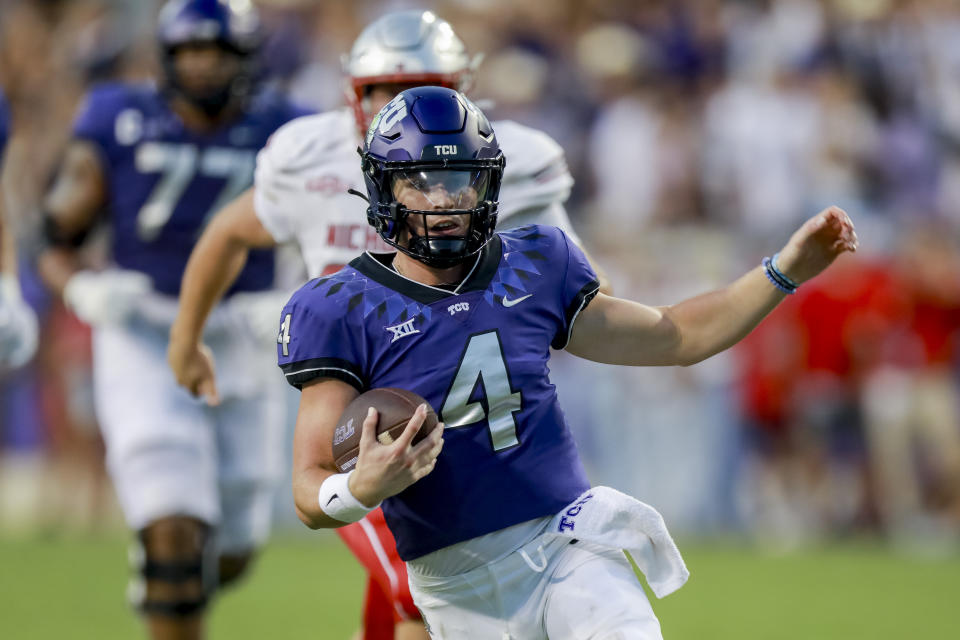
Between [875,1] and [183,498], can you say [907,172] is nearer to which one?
[875,1]

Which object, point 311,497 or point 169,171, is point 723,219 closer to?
point 169,171

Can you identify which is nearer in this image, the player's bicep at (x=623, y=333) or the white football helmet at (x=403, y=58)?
the player's bicep at (x=623, y=333)

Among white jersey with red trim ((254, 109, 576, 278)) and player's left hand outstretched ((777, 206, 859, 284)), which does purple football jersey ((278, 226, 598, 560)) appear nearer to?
player's left hand outstretched ((777, 206, 859, 284))

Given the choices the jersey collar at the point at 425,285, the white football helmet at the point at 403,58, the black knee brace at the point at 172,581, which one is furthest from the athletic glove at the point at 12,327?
the jersey collar at the point at 425,285

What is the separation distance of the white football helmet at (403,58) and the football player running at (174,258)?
1568 mm

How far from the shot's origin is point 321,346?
350 centimetres

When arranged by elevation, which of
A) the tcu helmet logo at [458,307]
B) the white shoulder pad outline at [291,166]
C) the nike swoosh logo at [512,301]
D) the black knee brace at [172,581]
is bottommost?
the black knee brace at [172,581]

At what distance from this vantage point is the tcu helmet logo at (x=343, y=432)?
332 centimetres

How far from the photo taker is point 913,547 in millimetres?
10125

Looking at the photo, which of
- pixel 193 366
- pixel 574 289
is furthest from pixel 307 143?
pixel 574 289

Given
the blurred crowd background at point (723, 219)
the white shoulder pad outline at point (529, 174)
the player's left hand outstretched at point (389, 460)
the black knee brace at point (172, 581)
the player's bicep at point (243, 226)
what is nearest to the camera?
the player's left hand outstretched at point (389, 460)

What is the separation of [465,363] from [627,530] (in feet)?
1.83

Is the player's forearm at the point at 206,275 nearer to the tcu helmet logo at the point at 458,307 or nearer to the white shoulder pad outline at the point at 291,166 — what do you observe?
the white shoulder pad outline at the point at 291,166

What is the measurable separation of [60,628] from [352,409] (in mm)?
4606
